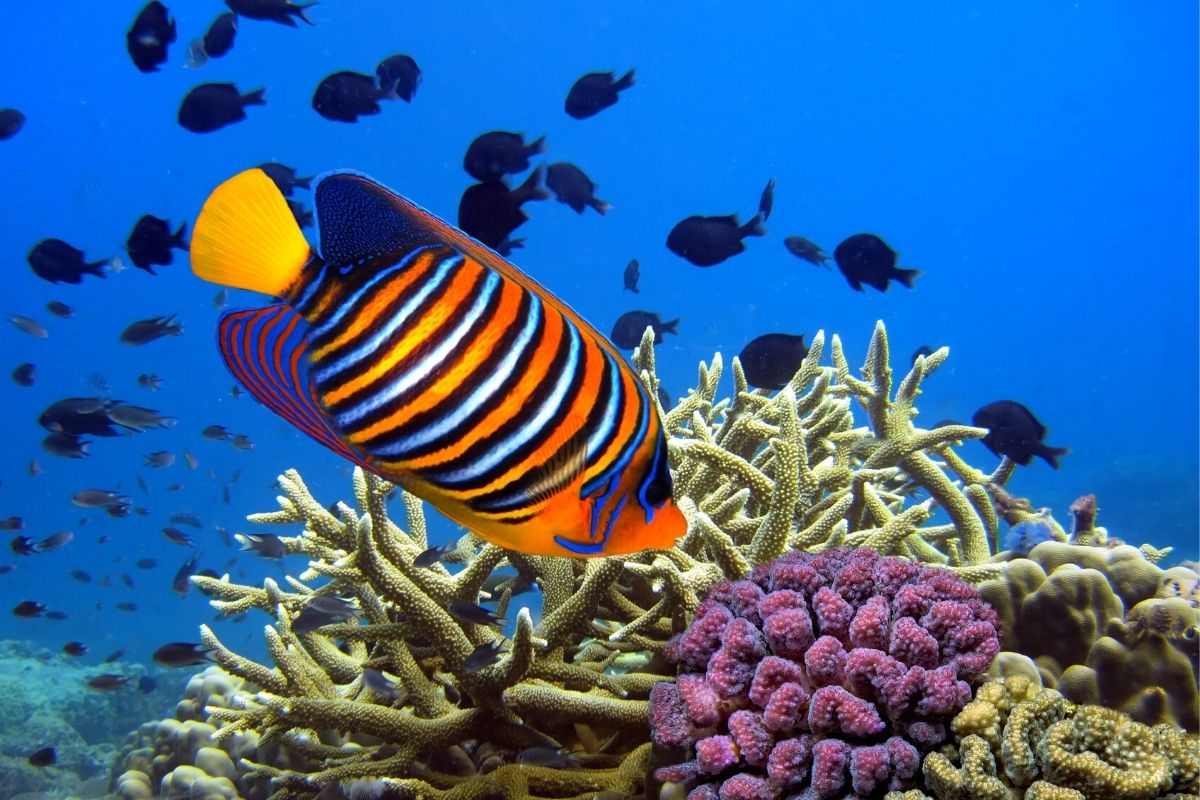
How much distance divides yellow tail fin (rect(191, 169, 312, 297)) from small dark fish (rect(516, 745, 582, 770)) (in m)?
1.93

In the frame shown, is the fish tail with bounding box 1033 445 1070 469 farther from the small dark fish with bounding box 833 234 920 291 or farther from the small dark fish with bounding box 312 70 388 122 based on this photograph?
the small dark fish with bounding box 312 70 388 122

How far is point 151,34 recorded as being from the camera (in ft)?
19.3

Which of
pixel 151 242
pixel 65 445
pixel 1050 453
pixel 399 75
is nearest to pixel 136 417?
pixel 65 445

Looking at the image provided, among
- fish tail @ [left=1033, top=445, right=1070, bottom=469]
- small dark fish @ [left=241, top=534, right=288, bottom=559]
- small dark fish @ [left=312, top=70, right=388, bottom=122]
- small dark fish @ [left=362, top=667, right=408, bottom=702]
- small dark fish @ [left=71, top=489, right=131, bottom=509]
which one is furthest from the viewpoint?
small dark fish @ [left=71, top=489, right=131, bottom=509]

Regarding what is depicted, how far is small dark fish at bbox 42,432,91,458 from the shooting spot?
8102 mm

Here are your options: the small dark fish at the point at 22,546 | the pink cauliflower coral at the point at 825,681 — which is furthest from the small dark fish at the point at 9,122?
the pink cauliflower coral at the point at 825,681

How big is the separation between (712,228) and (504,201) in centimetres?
237

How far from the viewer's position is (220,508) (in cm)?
6294

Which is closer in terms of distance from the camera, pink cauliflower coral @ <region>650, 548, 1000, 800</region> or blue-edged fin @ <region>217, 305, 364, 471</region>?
blue-edged fin @ <region>217, 305, 364, 471</region>

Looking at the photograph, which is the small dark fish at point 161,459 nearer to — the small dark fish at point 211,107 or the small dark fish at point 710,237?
the small dark fish at point 211,107

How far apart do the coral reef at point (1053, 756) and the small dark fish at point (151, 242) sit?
657 centimetres

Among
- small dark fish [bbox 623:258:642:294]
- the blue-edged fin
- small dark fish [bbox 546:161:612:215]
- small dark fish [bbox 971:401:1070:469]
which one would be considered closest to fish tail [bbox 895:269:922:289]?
small dark fish [bbox 971:401:1070:469]

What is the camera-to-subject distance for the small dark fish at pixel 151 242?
5.94 m

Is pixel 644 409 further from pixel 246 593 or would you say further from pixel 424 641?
pixel 246 593
